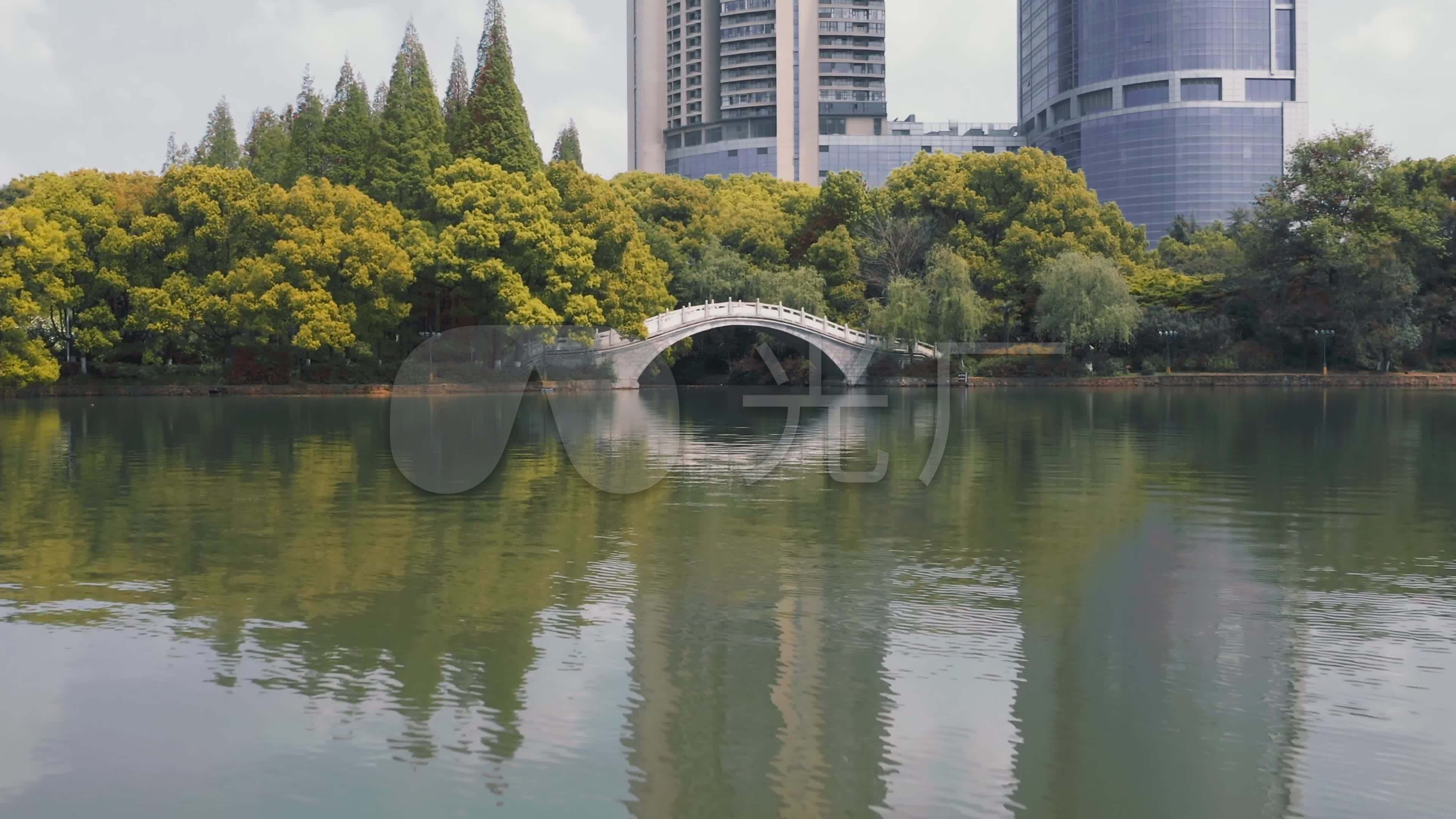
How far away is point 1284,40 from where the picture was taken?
119562mm

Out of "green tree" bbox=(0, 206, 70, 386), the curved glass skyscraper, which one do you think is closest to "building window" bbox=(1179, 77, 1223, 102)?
the curved glass skyscraper

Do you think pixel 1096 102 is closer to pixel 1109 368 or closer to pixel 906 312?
pixel 1109 368

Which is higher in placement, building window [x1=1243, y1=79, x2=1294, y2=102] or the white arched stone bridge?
building window [x1=1243, y1=79, x2=1294, y2=102]

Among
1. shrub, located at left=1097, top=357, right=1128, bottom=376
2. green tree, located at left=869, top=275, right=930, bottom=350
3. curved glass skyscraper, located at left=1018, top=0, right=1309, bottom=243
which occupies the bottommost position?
shrub, located at left=1097, top=357, right=1128, bottom=376

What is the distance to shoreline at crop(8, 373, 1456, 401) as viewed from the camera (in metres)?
44.2

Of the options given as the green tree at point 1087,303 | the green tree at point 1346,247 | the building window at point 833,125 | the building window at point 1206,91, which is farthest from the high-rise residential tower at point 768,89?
the green tree at point 1087,303

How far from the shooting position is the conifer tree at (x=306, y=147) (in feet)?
172

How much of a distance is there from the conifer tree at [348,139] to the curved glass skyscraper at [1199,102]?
83.1 meters

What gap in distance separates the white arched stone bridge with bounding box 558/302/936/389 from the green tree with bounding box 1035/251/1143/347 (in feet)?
16.5

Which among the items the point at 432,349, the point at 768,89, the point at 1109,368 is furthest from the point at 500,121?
the point at 768,89

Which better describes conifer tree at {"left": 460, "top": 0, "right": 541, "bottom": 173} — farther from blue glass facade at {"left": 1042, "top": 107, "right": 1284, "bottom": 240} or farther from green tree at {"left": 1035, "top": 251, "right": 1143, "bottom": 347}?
blue glass facade at {"left": 1042, "top": 107, "right": 1284, "bottom": 240}

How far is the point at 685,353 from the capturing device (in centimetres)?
5834

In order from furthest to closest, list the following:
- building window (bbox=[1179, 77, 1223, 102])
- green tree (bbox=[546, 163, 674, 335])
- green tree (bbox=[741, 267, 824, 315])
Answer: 1. building window (bbox=[1179, 77, 1223, 102])
2. green tree (bbox=[741, 267, 824, 315])
3. green tree (bbox=[546, 163, 674, 335])

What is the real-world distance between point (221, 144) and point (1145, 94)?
87292 mm
